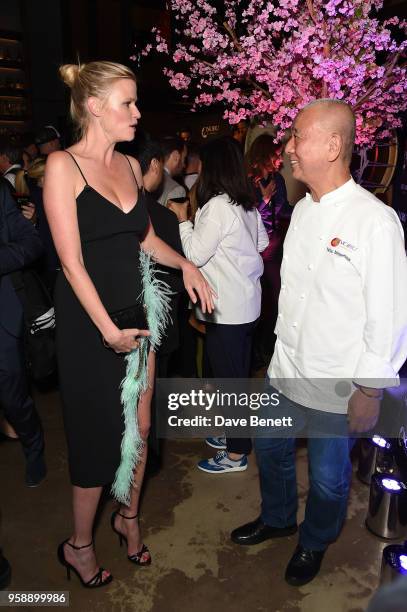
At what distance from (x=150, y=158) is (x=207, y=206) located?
14.4 inches

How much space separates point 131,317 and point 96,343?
16cm

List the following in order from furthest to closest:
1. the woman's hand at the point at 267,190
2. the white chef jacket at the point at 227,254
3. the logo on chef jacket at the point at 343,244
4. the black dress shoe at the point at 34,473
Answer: the woman's hand at the point at 267,190 → the black dress shoe at the point at 34,473 → the white chef jacket at the point at 227,254 → the logo on chef jacket at the point at 343,244

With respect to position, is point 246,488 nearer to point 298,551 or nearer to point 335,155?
point 298,551

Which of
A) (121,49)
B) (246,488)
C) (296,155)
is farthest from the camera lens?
(121,49)

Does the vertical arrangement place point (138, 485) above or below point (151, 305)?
below

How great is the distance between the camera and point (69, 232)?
5.58 ft

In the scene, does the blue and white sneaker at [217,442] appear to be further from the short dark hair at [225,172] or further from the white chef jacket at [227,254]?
the short dark hair at [225,172]

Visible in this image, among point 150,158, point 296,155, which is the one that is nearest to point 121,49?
point 150,158

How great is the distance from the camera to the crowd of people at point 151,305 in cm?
177

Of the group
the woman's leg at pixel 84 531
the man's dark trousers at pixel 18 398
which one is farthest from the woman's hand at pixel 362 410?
the man's dark trousers at pixel 18 398

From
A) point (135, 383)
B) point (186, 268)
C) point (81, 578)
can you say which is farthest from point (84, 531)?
point (186, 268)

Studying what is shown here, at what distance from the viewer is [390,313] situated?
1.76 metres

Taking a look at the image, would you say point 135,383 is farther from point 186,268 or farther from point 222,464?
point 222,464

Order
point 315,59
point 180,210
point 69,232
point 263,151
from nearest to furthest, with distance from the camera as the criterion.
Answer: point 69,232
point 315,59
point 180,210
point 263,151
